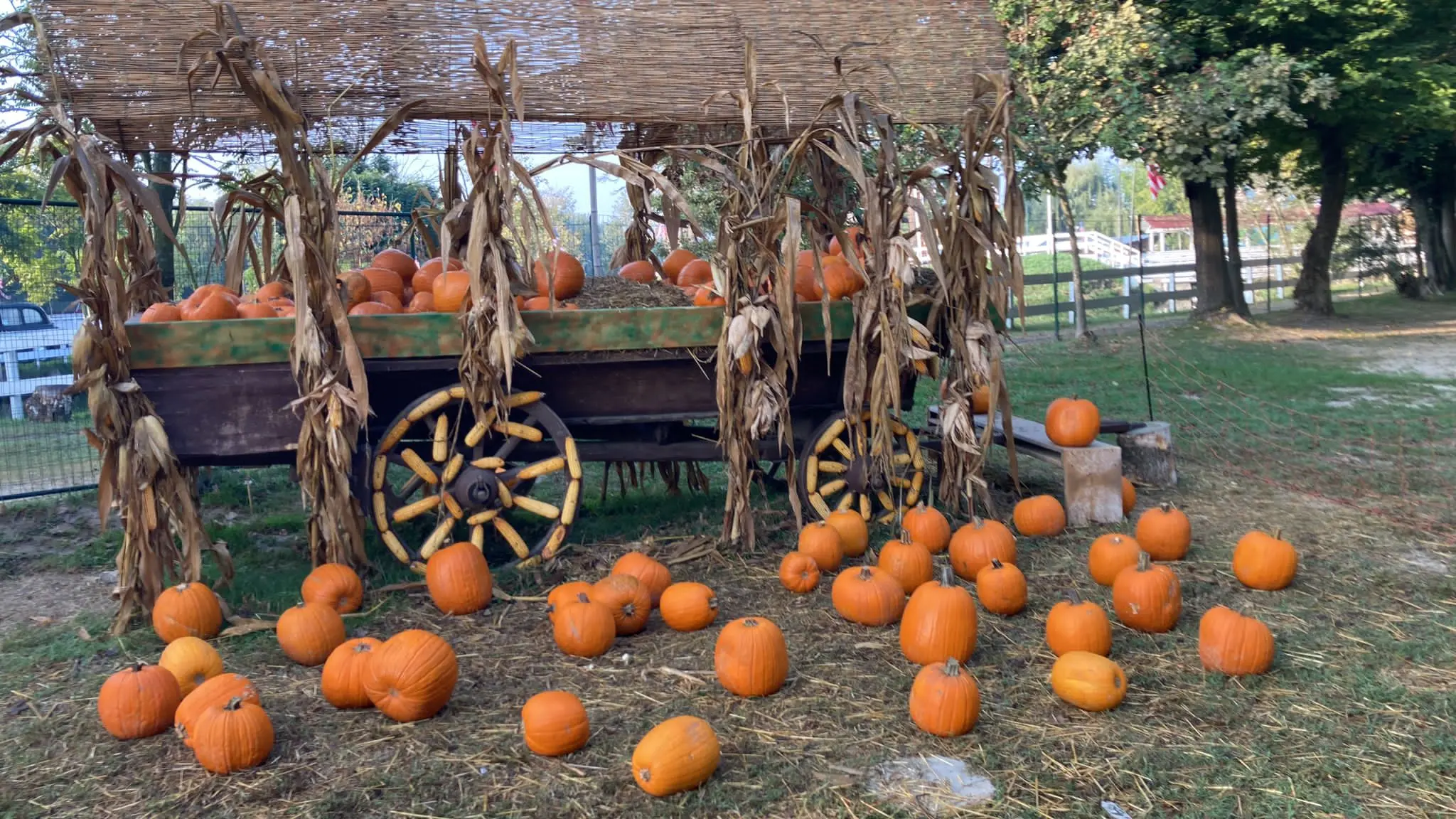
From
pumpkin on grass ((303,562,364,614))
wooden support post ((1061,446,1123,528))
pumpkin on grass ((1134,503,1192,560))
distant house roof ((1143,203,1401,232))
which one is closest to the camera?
pumpkin on grass ((303,562,364,614))

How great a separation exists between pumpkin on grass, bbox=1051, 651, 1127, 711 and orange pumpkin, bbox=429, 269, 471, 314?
3.13 meters

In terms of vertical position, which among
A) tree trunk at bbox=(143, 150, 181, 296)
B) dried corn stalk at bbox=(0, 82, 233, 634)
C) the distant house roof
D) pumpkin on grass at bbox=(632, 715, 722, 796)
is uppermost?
the distant house roof

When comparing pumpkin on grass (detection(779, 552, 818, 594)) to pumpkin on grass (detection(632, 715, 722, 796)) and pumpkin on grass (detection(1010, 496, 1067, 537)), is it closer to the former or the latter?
pumpkin on grass (detection(1010, 496, 1067, 537))

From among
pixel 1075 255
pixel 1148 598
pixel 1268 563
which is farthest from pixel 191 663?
pixel 1075 255

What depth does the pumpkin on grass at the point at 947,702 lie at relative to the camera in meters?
3.18

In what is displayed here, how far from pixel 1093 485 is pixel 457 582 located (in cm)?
327

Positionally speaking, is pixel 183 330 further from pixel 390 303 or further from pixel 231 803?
pixel 231 803

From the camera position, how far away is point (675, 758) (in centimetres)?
288

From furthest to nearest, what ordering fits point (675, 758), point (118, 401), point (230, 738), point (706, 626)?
point (118, 401), point (706, 626), point (230, 738), point (675, 758)

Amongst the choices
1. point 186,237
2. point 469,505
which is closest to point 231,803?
point 469,505

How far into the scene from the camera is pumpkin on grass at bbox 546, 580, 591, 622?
4125 millimetres

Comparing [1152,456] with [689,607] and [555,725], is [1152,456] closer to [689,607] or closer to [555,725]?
[689,607]

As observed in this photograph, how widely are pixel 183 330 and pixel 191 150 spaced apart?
53.6 inches

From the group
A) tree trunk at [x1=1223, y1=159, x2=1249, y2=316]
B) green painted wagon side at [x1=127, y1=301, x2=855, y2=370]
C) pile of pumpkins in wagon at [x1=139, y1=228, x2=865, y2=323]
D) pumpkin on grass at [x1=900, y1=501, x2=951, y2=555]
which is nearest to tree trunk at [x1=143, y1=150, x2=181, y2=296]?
pile of pumpkins in wagon at [x1=139, y1=228, x2=865, y2=323]
